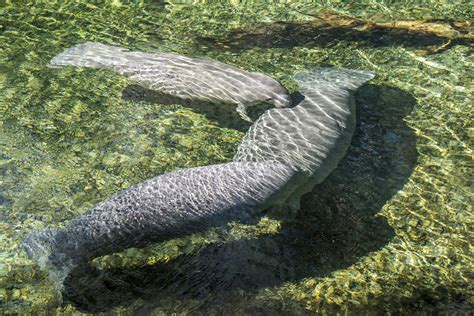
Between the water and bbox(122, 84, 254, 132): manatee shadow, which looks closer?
the water

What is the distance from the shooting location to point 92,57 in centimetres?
750

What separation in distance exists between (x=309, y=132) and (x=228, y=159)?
841 millimetres

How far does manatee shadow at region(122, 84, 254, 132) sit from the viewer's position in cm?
655

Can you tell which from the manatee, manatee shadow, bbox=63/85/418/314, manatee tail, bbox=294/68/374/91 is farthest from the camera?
manatee tail, bbox=294/68/374/91

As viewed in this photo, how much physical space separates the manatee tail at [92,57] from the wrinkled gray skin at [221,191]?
2.18 m

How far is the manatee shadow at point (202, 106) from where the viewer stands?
6.55 meters

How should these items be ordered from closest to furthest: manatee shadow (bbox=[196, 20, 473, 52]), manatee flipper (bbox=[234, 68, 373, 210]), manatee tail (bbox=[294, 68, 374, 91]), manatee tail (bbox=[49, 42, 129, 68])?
manatee flipper (bbox=[234, 68, 373, 210]) < manatee tail (bbox=[294, 68, 374, 91]) < manatee tail (bbox=[49, 42, 129, 68]) < manatee shadow (bbox=[196, 20, 473, 52])

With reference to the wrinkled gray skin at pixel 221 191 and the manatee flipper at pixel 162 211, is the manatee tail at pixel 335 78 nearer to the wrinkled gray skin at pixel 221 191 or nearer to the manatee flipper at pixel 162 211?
the wrinkled gray skin at pixel 221 191

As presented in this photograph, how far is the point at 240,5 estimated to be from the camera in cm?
939

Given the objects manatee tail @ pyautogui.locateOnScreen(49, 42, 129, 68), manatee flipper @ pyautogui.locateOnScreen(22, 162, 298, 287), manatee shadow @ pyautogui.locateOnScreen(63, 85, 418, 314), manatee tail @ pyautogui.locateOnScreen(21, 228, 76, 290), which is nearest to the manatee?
manatee tail @ pyautogui.locateOnScreen(49, 42, 129, 68)

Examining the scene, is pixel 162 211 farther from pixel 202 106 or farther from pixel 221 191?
pixel 202 106

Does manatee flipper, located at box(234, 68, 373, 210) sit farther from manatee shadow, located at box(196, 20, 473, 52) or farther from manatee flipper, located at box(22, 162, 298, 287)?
manatee shadow, located at box(196, 20, 473, 52)

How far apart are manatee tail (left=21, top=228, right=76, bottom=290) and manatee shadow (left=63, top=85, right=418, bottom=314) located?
7 centimetres

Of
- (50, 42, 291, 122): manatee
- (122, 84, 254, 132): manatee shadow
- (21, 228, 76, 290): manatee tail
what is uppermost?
(50, 42, 291, 122): manatee
